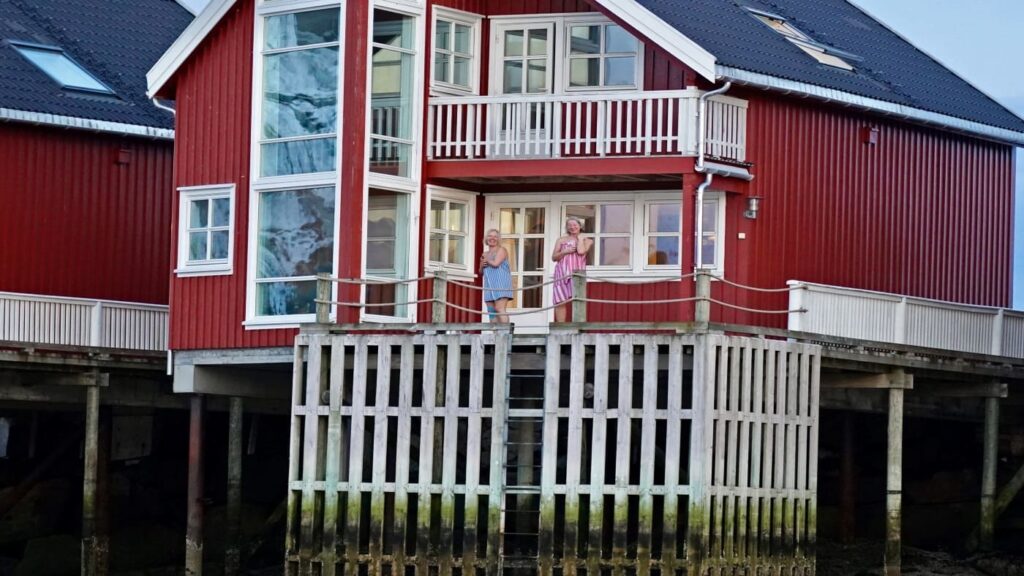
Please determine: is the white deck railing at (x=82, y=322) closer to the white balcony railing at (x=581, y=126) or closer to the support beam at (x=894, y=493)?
the white balcony railing at (x=581, y=126)

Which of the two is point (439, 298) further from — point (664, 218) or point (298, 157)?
point (664, 218)

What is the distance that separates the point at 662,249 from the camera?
44531 millimetres

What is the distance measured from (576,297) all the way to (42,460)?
51.4 feet

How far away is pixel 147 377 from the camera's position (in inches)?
1950

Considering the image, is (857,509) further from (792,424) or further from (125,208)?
(125,208)

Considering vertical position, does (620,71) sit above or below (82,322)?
above

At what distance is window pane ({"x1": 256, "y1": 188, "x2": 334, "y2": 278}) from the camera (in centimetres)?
4362

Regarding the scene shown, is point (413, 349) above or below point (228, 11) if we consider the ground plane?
below

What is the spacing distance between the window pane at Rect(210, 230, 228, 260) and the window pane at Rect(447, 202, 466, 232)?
374 cm

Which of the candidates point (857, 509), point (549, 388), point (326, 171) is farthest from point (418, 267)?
point (857, 509)

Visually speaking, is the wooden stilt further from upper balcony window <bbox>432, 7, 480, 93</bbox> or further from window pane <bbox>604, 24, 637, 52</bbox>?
upper balcony window <bbox>432, 7, 480, 93</bbox>

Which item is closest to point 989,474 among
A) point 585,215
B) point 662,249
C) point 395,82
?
point 662,249

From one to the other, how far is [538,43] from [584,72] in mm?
963

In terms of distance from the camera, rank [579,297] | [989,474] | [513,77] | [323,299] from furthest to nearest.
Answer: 1. [989,474]
2. [513,77]
3. [323,299]
4. [579,297]
